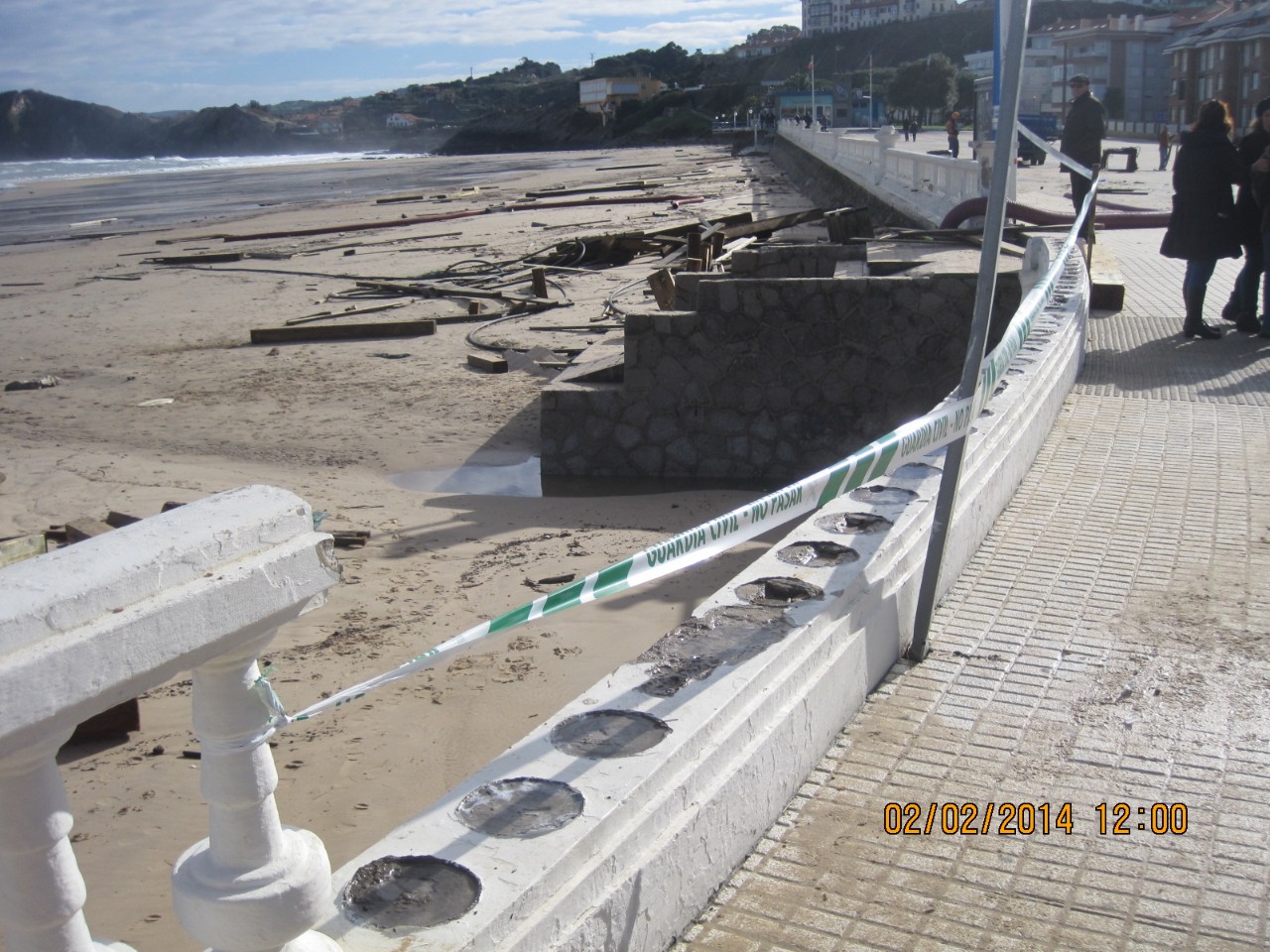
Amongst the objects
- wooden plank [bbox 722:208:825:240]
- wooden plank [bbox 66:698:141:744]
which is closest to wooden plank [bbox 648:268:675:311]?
wooden plank [bbox 722:208:825:240]

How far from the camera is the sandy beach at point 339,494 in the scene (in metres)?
4.41

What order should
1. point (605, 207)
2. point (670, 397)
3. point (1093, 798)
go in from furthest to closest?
point (605, 207) → point (670, 397) → point (1093, 798)

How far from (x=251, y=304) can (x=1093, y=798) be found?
16.7 m

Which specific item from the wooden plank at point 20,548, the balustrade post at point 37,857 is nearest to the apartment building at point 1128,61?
the wooden plank at point 20,548

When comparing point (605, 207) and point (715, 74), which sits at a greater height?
point (715, 74)

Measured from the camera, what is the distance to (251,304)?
17.8 metres

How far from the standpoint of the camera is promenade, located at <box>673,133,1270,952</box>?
2543 mm

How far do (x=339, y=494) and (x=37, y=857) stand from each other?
25.1ft

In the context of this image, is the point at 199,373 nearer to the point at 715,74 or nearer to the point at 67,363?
the point at 67,363

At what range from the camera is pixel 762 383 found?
943 centimetres

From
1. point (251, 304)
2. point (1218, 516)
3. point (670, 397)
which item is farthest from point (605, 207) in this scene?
point (1218, 516)

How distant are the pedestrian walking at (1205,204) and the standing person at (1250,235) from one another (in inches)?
5.0

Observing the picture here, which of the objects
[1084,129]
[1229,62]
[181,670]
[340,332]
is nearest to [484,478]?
[340,332]
